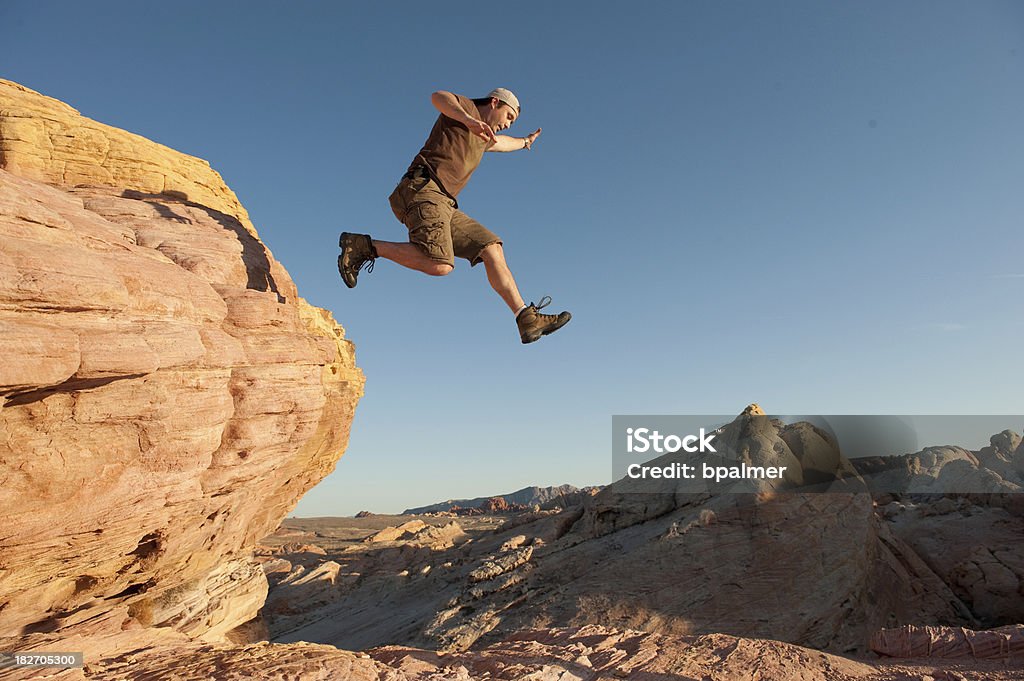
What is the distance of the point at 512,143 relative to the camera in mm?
6047

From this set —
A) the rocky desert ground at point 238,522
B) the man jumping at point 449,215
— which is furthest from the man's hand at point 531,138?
the rocky desert ground at point 238,522

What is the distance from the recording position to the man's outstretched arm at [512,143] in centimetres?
600

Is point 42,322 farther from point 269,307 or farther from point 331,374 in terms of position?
point 331,374

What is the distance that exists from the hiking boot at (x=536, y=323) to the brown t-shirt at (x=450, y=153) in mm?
1576

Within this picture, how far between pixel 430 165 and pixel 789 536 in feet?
32.2

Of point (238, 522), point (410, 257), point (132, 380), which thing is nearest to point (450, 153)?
point (410, 257)

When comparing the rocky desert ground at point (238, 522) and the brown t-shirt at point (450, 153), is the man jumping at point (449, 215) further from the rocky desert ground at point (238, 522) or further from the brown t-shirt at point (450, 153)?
the rocky desert ground at point (238, 522)

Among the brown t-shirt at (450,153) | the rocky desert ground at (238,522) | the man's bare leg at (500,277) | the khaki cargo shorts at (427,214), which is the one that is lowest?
the rocky desert ground at (238,522)

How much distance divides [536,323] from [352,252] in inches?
87.0

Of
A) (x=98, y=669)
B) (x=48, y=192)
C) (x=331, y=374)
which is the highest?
(x=48, y=192)

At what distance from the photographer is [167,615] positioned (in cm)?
748

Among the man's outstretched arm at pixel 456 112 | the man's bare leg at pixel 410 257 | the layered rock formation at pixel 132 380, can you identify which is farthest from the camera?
the man's bare leg at pixel 410 257

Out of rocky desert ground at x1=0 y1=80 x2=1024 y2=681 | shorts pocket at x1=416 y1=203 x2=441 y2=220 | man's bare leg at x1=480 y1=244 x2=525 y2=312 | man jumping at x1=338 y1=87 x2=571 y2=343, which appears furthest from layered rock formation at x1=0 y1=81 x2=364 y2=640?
man's bare leg at x1=480 y1=244 x2=525 y2=312

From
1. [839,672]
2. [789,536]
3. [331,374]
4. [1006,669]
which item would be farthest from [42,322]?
[789,536]
